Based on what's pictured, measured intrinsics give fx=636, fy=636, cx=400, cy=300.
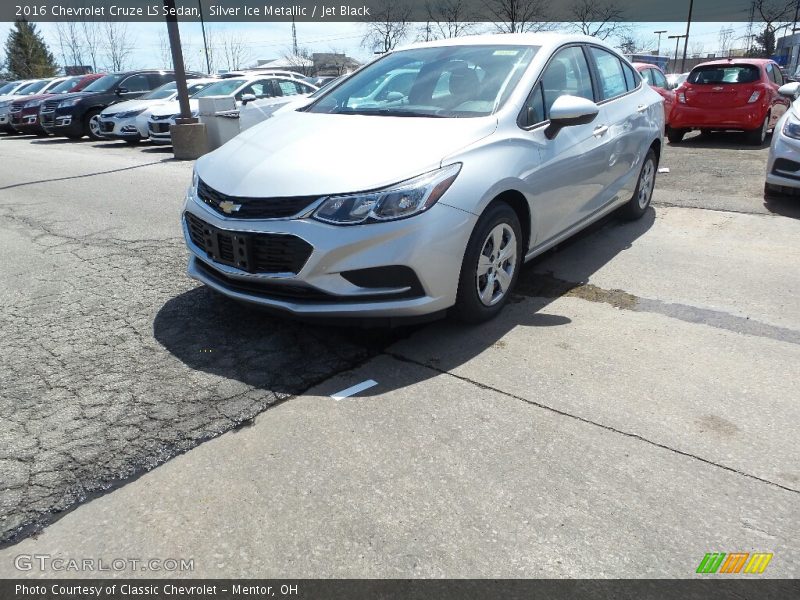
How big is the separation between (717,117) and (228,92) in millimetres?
9449

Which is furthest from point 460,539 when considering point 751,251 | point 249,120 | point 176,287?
point 249,120

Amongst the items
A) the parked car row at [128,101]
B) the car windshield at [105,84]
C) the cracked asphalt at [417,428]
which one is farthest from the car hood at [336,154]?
the car windshield at [105,84]

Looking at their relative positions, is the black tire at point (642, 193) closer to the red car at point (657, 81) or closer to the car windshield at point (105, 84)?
the red car at point (657, 81)

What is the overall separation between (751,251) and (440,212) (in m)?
3.31

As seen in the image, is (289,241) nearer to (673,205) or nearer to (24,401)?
(24,401)

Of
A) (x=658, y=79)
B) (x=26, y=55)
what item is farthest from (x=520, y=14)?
(x=26, y=55)

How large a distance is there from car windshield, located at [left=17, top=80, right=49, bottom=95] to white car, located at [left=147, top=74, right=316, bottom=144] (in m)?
11.4

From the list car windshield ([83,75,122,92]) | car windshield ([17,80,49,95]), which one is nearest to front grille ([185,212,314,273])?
car windshield ([83,75,122,92])

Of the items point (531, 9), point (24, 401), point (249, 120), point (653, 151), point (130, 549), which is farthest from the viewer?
point (531, 9)

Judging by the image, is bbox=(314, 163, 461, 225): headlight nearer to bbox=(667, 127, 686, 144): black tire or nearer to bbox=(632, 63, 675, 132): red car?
bbox=(667, 127, 686, 144): black tire

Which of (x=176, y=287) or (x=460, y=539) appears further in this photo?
(x=176, y=287)

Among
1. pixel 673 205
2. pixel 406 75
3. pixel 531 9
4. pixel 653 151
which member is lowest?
pixel 673 205

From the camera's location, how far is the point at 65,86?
2028 centimetres

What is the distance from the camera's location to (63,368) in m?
3.36
